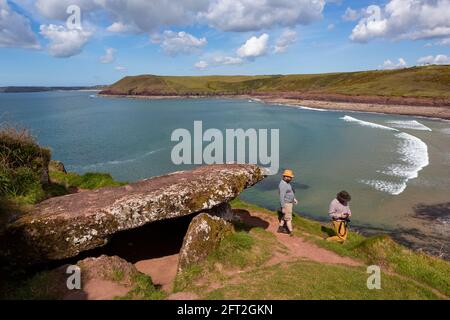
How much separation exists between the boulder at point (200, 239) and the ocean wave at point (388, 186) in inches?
949

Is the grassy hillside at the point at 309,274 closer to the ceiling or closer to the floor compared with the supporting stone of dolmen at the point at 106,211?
closer to the floor

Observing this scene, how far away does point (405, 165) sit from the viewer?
42.3 m

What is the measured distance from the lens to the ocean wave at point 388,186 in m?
32.5

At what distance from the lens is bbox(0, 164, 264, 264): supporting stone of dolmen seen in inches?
417

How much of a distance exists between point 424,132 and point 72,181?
207 ft

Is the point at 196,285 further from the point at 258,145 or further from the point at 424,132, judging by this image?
the point at 424,132

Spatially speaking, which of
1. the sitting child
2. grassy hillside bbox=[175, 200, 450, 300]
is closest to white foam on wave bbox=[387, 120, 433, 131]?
the sitting child

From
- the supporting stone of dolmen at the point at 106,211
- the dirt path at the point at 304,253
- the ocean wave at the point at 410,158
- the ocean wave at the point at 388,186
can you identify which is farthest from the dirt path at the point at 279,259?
the ocean wave at the point at 410,158

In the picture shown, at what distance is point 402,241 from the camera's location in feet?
74.4

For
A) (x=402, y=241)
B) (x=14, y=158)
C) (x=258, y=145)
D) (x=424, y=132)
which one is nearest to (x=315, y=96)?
(x=424, y=132)

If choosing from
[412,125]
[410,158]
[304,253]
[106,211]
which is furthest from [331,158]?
[106,211]

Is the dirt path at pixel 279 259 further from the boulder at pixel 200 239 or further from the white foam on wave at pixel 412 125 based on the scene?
the white foam on wave at pixel 412 125

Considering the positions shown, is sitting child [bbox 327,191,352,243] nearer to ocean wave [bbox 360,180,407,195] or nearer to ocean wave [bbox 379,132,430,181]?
ocean wave [bbox 360,180,407,195]

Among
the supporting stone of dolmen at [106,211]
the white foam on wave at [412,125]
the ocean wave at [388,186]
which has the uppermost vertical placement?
the supporting stone of dolmen at [106,211]
